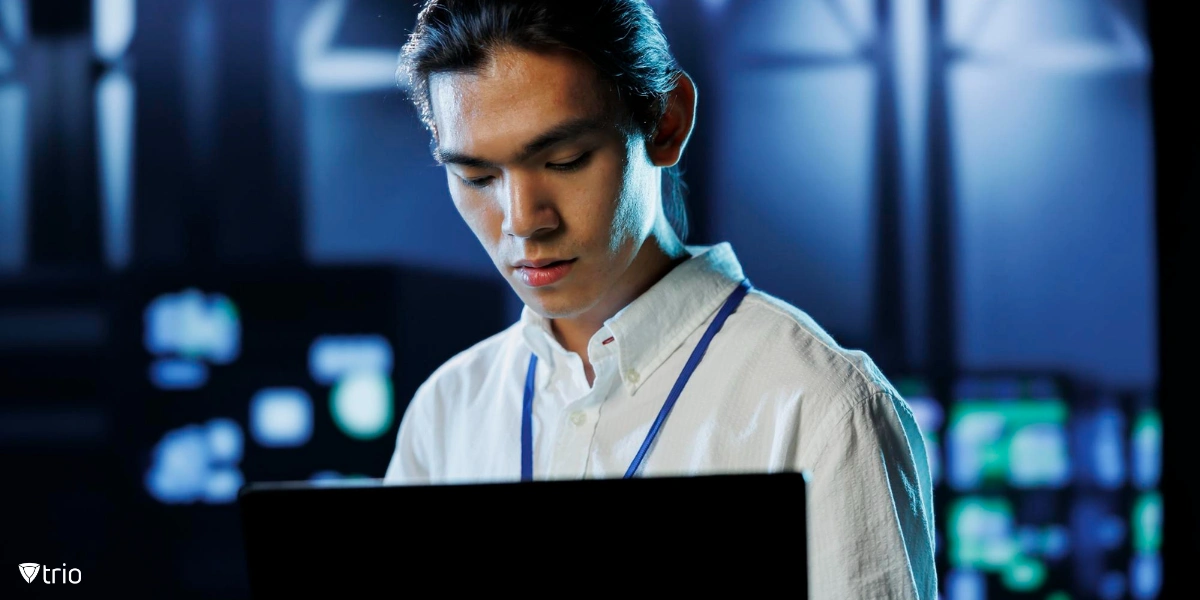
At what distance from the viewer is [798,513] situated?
0.53 m

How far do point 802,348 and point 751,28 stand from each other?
1909 millimetres

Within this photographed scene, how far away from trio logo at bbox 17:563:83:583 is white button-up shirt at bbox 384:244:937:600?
2.11 metres

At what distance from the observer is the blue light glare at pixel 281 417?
274 cm

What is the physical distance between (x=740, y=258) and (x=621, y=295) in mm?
1691

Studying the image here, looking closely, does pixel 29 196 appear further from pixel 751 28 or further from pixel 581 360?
pixel 581 360

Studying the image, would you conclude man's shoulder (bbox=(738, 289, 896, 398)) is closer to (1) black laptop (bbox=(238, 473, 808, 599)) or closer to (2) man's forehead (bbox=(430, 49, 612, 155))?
(2) man's forehead (bbox=(430, 49, 612, 155))

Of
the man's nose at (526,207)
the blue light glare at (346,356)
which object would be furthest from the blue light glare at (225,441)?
the man's nose at (526,207)

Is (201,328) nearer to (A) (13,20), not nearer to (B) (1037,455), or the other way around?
(A) (13,20)

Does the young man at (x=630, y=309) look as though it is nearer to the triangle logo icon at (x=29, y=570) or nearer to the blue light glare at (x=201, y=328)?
the blue light glare at (x=201, y=328)

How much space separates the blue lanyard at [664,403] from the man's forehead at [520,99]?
0.24m

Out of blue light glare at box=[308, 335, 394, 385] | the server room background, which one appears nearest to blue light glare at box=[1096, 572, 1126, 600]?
the server room background

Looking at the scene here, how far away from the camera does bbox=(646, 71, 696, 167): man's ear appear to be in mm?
1044

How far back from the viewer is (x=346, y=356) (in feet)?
8.92

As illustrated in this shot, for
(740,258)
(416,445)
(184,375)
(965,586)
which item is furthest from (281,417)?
(965,586)
